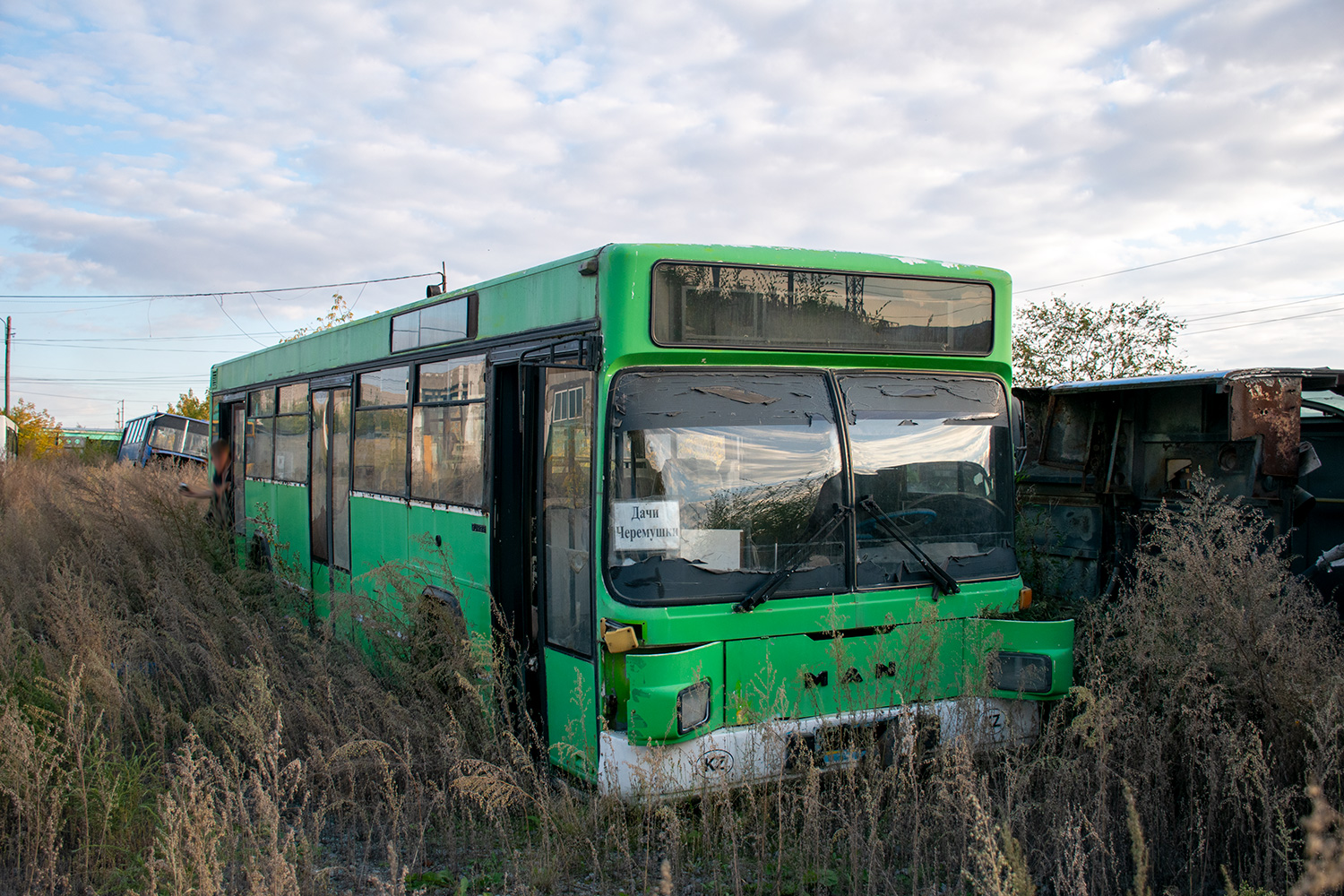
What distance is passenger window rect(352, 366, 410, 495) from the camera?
6605 mm

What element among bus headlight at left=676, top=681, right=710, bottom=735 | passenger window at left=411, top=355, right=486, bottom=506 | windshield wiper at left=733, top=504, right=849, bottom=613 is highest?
passenger window at left=411, top=355, right=486, bottom=506

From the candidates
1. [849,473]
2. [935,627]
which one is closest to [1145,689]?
[935,627]

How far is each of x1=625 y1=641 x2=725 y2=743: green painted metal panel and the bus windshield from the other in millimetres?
261

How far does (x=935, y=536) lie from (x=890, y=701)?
832 millimetres

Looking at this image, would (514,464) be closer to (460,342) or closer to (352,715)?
(460,342)

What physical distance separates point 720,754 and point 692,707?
0.25 meters

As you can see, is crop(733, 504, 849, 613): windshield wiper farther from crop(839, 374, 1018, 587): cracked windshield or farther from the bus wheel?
the bus wheel

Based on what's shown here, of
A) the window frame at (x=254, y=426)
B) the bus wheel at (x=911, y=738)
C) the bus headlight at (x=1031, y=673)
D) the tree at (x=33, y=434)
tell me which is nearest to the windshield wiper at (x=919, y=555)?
the bus headlight at (x=1031, y=673)

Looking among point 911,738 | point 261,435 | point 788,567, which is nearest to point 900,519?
point 788,567

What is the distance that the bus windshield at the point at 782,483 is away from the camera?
4160 mm

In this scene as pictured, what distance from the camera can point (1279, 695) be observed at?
13.3ft

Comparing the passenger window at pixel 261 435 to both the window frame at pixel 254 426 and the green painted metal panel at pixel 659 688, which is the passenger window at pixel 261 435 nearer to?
the window frame at pixel 254 426

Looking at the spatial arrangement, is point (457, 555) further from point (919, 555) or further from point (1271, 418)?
point (1271, 418)

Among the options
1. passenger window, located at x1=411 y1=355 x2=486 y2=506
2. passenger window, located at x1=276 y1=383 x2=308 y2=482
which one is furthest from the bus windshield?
passenger window, located at x1=276 y1=383 x2=308 y2=482
